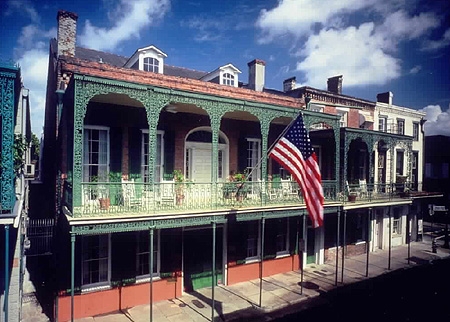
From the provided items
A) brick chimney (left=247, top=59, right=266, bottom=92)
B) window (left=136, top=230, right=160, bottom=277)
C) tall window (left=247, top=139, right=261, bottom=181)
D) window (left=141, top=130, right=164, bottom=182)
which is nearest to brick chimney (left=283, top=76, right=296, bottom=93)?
brick chimney (left=247, top=59, right=266, bottom=92)

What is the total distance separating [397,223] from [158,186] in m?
17.6

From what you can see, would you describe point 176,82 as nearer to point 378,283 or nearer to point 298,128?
point 298,128

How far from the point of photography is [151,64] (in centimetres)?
1273

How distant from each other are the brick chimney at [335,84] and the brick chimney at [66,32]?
15393 mm

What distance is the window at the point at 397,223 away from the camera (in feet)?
63.1

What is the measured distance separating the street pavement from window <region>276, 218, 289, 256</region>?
1.13 meters

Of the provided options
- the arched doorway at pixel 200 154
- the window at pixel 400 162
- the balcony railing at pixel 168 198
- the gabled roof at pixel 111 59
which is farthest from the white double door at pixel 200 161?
the window at pixel 400 162

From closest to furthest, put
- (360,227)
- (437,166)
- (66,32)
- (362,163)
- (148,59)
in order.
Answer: (66,32) < (148,59) < (360,227) < (362,163) < (437,166)

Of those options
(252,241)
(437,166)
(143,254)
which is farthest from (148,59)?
(437,166)

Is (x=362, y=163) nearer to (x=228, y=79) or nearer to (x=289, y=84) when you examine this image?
(x=289, y=84)

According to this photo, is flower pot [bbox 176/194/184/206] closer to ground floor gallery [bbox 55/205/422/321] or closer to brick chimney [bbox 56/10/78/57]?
ground floor gallery [bbox 55/205/422/321]

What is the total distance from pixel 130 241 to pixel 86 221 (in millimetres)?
3124

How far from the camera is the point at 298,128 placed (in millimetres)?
9664

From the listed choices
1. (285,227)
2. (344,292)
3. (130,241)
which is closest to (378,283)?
(344,292)
